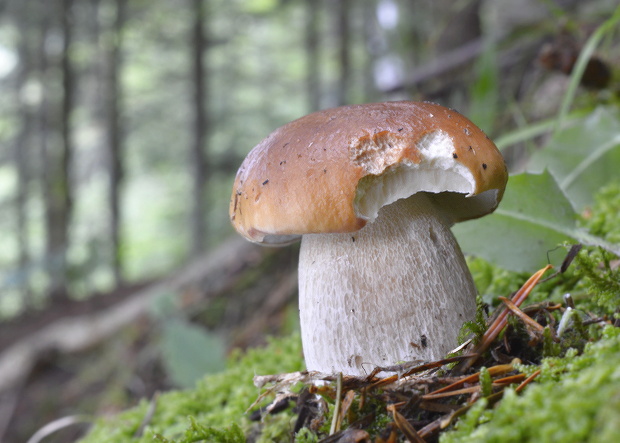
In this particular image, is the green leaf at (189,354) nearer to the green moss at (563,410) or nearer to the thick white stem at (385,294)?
the thick white stem at (385,294)

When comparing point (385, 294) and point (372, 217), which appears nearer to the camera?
point (372, 217)

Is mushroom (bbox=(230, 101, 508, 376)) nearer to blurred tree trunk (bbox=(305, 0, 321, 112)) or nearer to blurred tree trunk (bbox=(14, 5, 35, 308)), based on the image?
blurred tree trunk (bbox=(305, 0, 321, 112))

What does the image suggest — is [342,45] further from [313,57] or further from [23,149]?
[23,149]

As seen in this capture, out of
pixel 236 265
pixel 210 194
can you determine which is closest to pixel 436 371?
pixel 236 265

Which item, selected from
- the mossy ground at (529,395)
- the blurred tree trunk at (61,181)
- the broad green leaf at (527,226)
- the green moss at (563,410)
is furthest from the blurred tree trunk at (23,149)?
the green moss at (563,410)

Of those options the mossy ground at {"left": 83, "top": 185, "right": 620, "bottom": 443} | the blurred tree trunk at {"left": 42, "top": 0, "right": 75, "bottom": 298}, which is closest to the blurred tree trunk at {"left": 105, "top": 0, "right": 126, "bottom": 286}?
the blurred tree trunk at {"left": 42, "top": 0, "right": 75, "bottom": 298}

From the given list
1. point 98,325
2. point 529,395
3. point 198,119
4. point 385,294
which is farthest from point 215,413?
point 198,119

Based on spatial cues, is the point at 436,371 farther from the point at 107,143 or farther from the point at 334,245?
the point at 107,143
